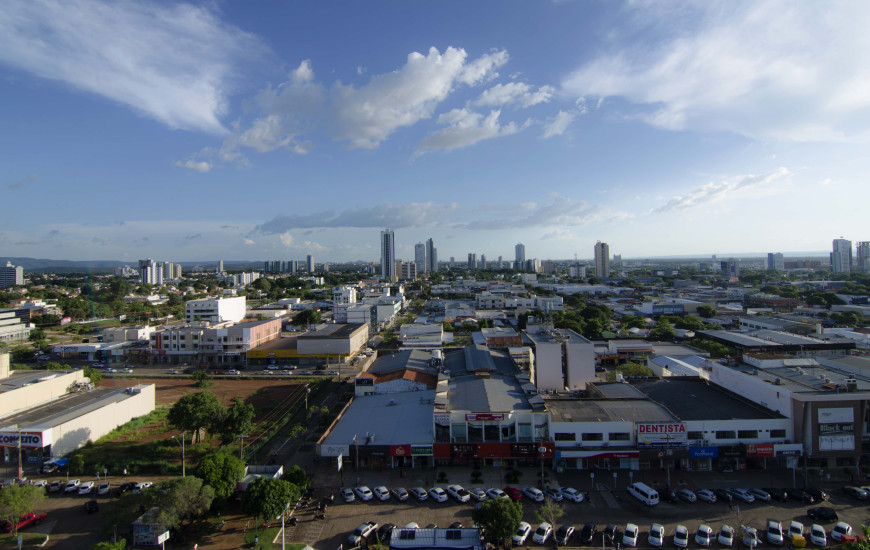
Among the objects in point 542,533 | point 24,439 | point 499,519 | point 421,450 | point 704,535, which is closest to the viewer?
point 499,519

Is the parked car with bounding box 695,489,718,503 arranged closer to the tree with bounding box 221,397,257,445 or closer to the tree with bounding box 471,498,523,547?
the tree with bounding box 471,498,523,547

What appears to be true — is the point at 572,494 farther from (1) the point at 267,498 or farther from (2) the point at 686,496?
(1) the point at 267,498

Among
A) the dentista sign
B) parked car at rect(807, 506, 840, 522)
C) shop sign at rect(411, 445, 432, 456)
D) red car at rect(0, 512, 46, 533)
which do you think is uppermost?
the dentista sign

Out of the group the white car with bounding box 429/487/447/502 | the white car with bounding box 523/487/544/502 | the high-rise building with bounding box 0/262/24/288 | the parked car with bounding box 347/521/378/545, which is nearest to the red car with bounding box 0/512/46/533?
the parked car with bounding box 347/521/378/545

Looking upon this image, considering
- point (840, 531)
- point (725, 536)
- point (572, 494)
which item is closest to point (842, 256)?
point (840, 531)

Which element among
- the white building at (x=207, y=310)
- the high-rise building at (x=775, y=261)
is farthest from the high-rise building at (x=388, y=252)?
the high-rise building at (x=775, y=261)

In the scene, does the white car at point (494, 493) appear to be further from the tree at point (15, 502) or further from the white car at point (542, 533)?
the tree at point (15, 502)
